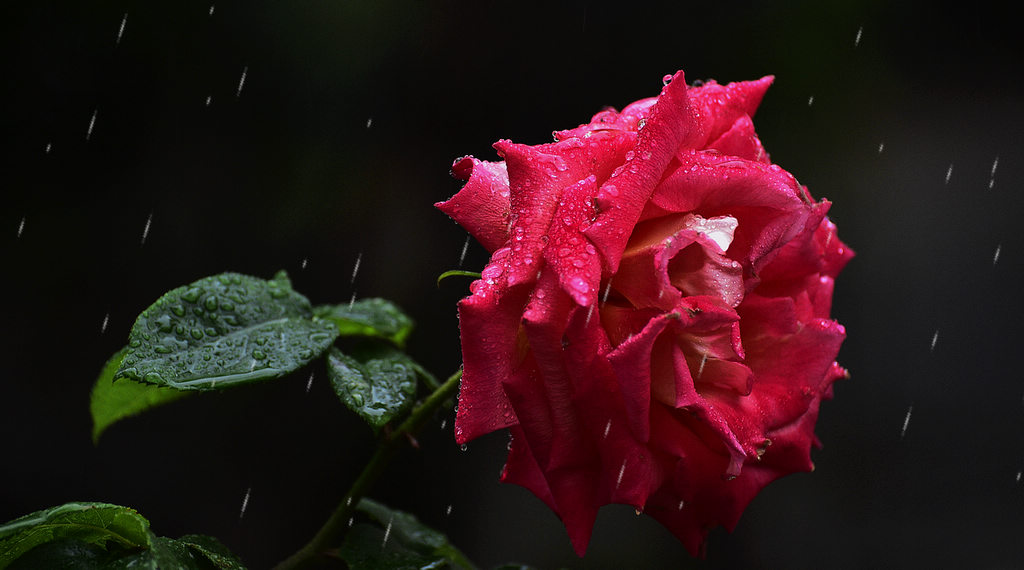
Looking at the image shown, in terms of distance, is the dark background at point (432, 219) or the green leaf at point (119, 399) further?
the dark background at point (432, 219)

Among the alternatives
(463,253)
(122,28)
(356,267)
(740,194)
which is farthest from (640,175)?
(122,28)

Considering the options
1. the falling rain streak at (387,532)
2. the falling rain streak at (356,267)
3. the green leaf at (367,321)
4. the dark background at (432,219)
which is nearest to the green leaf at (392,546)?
the falling rain streak at (387,532)

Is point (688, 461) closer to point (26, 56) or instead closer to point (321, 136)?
point (321, 136)

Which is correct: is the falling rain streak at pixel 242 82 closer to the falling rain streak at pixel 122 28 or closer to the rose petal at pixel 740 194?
the falling rain streak at pixel 122 28

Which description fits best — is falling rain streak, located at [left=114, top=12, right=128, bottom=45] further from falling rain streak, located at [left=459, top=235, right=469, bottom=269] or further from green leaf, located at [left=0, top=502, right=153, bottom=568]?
green leaf, located at [left=0, top=502, right=153, bottom=568]

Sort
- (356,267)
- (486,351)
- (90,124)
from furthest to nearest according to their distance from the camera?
1. (356,267)
2. (90,124)
3. (486,351)

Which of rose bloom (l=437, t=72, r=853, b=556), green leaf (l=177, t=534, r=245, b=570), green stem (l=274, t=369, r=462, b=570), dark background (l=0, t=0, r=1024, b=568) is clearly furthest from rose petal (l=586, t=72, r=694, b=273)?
dark background (l=0, t=0, r=1024, b=568)

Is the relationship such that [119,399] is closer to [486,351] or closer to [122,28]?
[486,351]
